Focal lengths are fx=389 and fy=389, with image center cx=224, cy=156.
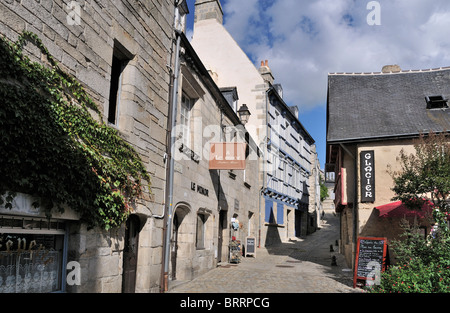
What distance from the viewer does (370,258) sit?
9.31m

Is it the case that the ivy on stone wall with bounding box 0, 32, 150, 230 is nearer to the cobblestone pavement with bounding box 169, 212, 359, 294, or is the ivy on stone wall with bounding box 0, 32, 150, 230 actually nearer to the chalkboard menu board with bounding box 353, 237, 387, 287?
the cobblestone pavement with bounding box 169, 212, 359, 294

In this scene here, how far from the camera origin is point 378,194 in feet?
35.9

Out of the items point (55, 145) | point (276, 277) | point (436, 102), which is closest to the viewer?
point (55, 145)

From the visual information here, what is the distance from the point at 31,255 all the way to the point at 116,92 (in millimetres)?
3078

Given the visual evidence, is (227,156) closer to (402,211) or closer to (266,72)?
(402,211)

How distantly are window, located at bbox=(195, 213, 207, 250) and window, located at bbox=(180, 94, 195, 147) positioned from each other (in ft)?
7.55

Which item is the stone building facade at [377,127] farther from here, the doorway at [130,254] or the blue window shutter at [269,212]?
the blue window shutter at [269,212]

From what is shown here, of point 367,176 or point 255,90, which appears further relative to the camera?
point 255,90

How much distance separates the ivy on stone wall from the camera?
3898mm

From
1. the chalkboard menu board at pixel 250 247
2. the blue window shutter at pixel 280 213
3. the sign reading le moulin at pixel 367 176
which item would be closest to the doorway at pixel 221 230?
the chalkboard menu board at pixel 250 247

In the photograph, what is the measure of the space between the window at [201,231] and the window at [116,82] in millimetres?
5065

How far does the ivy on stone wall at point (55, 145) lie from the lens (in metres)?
3.90

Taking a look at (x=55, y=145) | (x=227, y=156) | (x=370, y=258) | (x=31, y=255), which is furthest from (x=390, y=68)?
(x=31, y=255)
